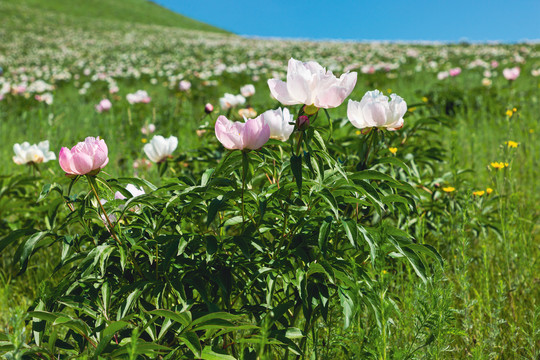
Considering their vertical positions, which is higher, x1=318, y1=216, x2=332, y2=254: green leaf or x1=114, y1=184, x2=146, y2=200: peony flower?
x1=318, y1=216, x2=332, y2=254: green leaf

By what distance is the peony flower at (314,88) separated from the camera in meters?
1.03

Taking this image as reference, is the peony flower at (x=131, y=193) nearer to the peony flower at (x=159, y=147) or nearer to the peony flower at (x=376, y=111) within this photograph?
the peony flower at (x=159, y=147)

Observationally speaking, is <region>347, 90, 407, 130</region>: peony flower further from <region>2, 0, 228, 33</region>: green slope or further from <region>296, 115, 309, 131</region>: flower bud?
<region>2, 0, 228, 33</region>: green slope

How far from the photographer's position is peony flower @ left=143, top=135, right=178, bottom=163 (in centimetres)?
169

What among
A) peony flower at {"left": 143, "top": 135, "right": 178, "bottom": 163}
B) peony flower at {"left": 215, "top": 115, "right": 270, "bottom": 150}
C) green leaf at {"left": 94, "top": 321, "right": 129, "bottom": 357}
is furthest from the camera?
peony flower at {"left": 143, "top": 135, "right": 178, "bottom": 163}

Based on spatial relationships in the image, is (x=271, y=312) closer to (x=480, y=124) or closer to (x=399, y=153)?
(x=399, y=153)

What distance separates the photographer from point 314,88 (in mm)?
1049

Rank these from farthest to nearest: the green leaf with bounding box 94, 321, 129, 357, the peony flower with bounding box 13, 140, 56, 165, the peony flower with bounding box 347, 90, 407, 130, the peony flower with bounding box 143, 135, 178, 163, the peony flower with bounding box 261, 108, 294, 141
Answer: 1. the peony flower with bounding box 13, 140, 56, 165
2. the peony flower with bounding box 143, 135, 178, 163
3. the peony flower with bounding box 261, 108, 294, 141
4. the peony flower with bounding box 347, 90, 407, 130
5. the green leaf with bounding box 94, 321, 129, 357

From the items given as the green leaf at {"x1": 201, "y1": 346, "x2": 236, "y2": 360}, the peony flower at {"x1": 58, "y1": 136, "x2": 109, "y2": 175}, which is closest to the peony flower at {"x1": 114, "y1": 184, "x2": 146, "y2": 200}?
the peony flower at {"x1": 58, "y1": 136, "x2": 109, "y2": 175}

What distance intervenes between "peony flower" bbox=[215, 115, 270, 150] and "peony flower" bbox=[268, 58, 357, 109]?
11 cm

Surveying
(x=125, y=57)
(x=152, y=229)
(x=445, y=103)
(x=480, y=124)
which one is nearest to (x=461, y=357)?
(x=152, y=229)

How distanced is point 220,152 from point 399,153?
3.11 ft

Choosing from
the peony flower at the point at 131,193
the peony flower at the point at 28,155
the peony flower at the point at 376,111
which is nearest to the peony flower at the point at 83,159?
the peony flower at the point at 131,193

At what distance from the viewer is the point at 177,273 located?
3.79ft
